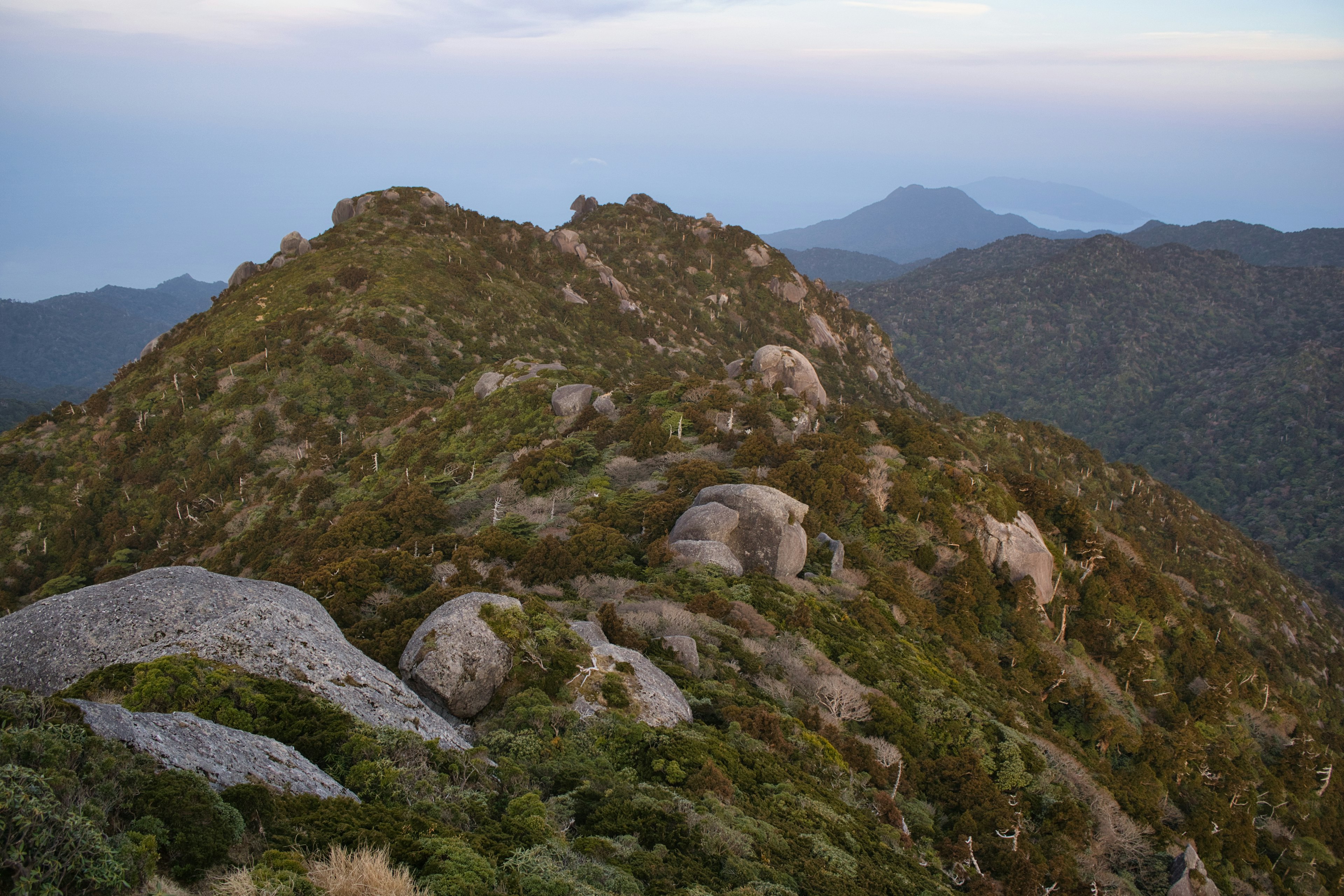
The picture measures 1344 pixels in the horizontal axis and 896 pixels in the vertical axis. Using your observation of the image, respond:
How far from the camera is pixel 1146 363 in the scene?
185 metres

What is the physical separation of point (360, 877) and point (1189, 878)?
22.7 metres

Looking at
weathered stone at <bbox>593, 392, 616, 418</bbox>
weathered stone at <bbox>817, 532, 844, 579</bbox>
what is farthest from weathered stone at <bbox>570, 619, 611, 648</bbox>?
weathered stone at <bbox>593, 392, 616, 418</bbox>

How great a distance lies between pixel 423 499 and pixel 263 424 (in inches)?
929

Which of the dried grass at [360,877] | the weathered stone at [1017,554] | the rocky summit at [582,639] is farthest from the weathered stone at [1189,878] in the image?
the dried grass at [360,877]

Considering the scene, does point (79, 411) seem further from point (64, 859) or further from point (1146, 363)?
point (1146, 363)

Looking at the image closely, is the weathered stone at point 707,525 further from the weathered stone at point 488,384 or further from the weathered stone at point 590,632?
the weathered stone at point 488,384

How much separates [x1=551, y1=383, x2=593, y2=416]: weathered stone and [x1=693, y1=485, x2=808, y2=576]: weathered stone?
1686 centimetres

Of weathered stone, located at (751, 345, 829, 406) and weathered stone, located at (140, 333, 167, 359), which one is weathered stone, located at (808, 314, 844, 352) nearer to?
weathered stone, located at (751, 345, 829, 406)

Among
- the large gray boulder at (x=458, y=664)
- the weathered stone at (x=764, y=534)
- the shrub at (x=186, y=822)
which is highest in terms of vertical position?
the shrub at (x=186, y=822)

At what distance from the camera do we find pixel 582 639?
51.6 ft

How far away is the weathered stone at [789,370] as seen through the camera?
1932 inches

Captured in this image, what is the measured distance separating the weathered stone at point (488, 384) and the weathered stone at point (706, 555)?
82.0 feet

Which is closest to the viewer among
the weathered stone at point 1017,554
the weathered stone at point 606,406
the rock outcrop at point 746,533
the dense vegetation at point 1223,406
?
the rock outcrop at point 746,533

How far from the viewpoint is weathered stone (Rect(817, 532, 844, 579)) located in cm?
2714
